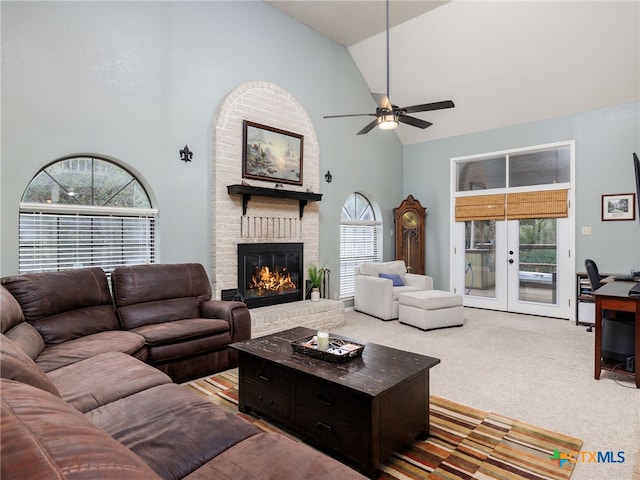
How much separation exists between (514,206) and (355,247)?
275cm

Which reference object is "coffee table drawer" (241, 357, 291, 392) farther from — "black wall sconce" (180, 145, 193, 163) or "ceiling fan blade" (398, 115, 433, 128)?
"ceiling fan blade" (398, 115, 433, 128)

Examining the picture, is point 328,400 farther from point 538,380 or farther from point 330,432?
point 538,380

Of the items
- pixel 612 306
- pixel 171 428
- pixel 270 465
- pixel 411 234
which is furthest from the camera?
pixel 411 234

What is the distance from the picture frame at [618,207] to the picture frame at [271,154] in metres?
4.41

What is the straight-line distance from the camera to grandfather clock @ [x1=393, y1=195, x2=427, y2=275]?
6.98 m

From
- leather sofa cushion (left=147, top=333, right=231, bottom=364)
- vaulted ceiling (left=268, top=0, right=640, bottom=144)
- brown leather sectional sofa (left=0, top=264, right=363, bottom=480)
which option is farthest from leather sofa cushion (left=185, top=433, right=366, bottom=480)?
vaulted ceiling (left=268, top=0, right=640, bottom=144)

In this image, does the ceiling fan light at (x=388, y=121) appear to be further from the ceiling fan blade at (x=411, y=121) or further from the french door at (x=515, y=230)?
the french door at (x=515, y=230)

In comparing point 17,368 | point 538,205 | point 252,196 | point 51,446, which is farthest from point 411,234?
point 51,446

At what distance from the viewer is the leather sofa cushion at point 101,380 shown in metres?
1.87

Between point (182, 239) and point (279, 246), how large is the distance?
4.44ft

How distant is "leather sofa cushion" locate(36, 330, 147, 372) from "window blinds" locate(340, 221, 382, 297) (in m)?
3.92

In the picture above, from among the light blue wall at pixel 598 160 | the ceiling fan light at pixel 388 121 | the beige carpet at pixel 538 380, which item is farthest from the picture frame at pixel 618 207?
the ceiling fan light at pixel 388 121

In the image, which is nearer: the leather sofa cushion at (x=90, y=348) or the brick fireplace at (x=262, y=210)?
the leather sofa cushion at (x=90, y=348)

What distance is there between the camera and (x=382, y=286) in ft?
18.4
